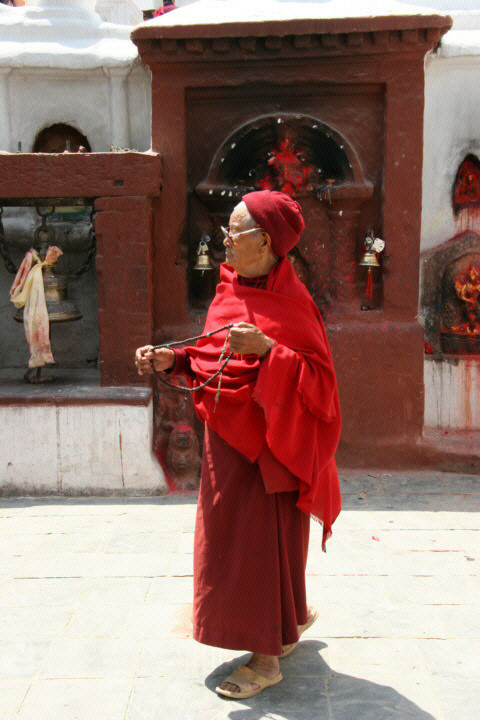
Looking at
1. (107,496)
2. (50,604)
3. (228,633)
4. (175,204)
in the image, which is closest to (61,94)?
(175,204)

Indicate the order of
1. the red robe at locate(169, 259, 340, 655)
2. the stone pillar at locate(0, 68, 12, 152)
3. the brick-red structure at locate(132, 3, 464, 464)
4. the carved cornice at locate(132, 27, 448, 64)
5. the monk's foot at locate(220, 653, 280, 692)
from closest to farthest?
the red robe at locate(169, 259, 340, 655) < the monk's foot at locate(220, 653, 280, 692) < the carved cornice at locate(132, 27, 448, 64) < the brick-red structure at locate(132, 3, 464, 464) < the stone pillar at locate(0, 68, 12, 152)

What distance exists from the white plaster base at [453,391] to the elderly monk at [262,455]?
136 inches

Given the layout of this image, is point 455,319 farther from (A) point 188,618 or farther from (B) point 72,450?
(A) point 188,618

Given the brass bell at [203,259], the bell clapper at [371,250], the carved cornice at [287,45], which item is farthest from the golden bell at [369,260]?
the carved cornice at [287,45]

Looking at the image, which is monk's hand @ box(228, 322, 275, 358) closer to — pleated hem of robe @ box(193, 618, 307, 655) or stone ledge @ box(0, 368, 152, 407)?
pleated hem of robe @ box(193, 618, 307, 655)

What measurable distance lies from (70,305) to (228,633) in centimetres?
360

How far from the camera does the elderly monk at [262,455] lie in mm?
2908

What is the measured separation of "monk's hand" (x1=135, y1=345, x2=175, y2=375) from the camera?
125 inches

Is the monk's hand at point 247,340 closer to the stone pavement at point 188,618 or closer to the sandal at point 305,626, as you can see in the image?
the sandal at point 305,626

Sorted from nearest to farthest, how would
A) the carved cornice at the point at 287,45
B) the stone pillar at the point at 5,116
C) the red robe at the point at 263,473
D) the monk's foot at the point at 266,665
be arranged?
the red robe at the point at 263,473 < the monk's foot at the point at 266,665 < the carved cornice at the point at 287,45 < the stone pillar at the point at 5,116

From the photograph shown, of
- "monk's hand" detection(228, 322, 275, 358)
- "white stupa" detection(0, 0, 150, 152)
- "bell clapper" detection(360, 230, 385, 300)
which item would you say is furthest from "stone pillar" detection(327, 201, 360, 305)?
"monk's hand" detection(228, 322, 275, 358)

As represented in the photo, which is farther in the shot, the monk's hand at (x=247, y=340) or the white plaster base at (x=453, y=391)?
the white plaster base at (x=453, y=391)

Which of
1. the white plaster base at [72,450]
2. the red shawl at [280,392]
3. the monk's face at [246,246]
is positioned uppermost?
the monk's face at [246,246]

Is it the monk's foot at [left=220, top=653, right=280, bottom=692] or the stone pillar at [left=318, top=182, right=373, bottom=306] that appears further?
the stone pillar at [left=318, top=182, right=373, bottom=306]
